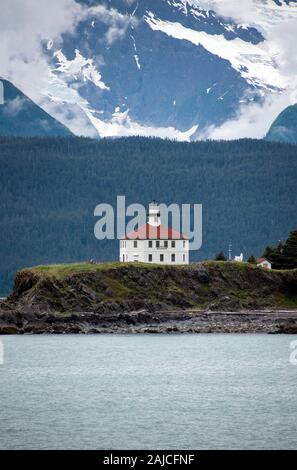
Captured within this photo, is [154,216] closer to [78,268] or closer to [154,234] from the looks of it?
[154,234]

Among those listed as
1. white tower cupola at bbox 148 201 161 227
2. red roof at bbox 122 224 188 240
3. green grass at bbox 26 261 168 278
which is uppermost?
white tower cupola at bbox 148 201 161 227

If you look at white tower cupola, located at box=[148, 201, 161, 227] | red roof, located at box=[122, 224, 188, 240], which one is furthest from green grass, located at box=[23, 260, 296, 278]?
white tower cupola, located at box=[148, 201, 161, 227]

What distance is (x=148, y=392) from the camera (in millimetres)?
88562

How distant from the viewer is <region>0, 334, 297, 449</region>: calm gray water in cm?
7188

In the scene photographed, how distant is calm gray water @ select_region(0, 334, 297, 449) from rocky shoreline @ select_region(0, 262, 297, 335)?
118 inches

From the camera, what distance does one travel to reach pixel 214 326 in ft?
419

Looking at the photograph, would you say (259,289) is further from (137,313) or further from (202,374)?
(202,374)

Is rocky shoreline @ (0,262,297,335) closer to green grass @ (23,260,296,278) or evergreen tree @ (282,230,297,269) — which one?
green grass @ (23,260,296,278)

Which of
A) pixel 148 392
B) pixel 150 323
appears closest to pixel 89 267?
pixel 150 323

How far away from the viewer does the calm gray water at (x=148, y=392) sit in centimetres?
7188

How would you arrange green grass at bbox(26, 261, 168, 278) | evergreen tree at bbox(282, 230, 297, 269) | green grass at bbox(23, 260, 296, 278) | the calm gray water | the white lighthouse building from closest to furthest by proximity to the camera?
the calm gray water < green grass at bbox(26, 261, 168, 278) < green grass at bbox(23, 260, 296, 278) < the white lighthouse building < evergreen tree at bbox(282, 230, 297, 269)

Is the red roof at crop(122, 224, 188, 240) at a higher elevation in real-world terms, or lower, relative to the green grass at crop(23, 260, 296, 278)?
higher

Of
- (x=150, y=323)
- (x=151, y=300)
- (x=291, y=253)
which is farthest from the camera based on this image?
(x=291, y=253)

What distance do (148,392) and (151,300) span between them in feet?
→ 161
